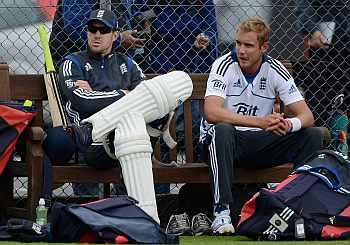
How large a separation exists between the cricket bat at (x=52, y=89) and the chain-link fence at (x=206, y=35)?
575 millimetres

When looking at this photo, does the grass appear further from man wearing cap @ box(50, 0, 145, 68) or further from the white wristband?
man wearing cap @ box(50, 0, 145, 68)

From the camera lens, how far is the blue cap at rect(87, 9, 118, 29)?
7512 millimetres

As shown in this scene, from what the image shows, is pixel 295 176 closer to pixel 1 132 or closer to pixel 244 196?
pixel 244 196

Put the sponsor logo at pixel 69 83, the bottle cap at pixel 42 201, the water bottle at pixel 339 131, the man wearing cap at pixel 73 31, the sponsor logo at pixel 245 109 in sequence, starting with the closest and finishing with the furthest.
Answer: the bottle cap at pixel 42 201
the sponsor logo at pixel 69 83
the sponsor logo at pixel 245 109
the man wearing cap at pixel 73 31
the water bottle at pixel 339 131

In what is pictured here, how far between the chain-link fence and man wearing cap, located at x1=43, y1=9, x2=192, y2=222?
607mm

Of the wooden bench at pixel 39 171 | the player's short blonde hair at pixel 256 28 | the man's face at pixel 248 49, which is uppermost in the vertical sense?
the player's short blonde hair at pixel 256 28

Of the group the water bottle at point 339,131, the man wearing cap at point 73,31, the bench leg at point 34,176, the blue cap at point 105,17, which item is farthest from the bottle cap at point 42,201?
the water bottle at point 339,131

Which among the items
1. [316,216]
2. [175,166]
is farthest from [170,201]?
[316,216]

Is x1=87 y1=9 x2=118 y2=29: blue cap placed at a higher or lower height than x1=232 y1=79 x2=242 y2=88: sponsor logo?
higher

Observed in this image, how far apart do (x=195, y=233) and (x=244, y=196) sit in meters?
0.64

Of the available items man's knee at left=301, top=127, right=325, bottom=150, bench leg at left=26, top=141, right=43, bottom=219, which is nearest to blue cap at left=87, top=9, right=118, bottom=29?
bench leg at left=26, top=141, right=43, bottom=219

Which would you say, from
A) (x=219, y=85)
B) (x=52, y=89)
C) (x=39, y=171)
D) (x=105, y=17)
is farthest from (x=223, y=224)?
(x=105, y=17)

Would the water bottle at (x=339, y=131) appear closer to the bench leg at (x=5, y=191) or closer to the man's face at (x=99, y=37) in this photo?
the man's face at (x=99, y=37)

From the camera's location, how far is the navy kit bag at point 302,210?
6.54 metres
